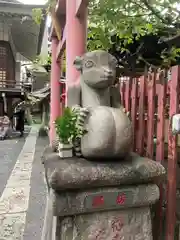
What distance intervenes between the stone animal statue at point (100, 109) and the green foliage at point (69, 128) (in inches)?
1.9

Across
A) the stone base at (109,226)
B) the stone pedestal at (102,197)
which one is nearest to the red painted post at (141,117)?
the stone pedestal at (102,197)

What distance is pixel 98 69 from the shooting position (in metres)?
1.78

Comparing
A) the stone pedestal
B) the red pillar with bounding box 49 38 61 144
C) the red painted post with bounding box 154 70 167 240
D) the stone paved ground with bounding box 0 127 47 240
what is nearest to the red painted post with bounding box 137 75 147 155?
the red painted post with bounding box 154 70 167 240

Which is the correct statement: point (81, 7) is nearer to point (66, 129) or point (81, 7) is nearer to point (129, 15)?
point (66, 129)

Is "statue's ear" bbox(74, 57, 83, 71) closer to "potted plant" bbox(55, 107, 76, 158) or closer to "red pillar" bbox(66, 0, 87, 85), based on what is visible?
"red pillar" bbox(66, 0, 87, 85)

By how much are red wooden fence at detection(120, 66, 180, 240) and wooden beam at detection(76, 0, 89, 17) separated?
721mm

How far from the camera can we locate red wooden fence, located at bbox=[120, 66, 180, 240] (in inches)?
69.7

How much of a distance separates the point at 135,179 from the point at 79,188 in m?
0.35

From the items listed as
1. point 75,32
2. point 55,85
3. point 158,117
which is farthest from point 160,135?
point 55,85

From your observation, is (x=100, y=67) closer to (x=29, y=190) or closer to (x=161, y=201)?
(x=161, y=201)

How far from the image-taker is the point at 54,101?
17.2 feet

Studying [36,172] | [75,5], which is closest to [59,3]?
[75,5]

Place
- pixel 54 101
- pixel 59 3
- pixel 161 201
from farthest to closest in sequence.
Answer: pixel 54 101 < pixel 59 3 < pixel 161 201

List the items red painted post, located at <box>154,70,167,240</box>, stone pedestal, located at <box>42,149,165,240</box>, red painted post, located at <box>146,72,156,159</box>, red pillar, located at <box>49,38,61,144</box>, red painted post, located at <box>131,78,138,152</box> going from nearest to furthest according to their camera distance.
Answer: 1. stone pedestal, located at <box>42,149,165,240</box>
2. red painted post, located at <box>154,70,167,240</box>
3. red painted post, located at <box>146,72,156,159</box>
4. red painted post, located at <box>131,78,138,152</box>
5. red pillar, located at <box>49,38,61,144</box>
